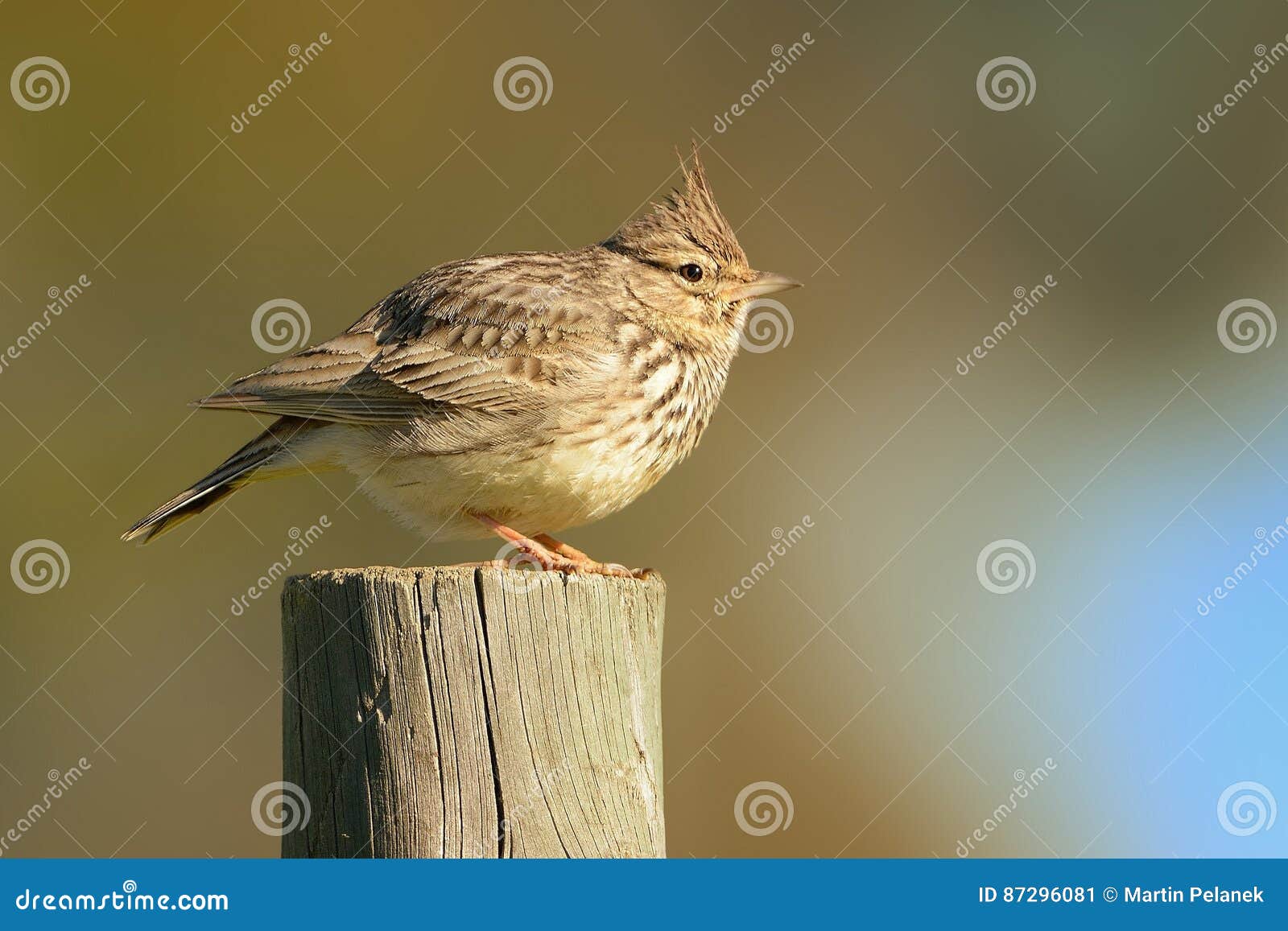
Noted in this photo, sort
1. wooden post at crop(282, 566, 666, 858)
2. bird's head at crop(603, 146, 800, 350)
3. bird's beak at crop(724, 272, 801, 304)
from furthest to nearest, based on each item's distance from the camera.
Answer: bird's beak at crop(724, 272, 801, 304), bird's head at crop(603, 146, 800, 350), wooden post at crop(282, 566, 666, 858)

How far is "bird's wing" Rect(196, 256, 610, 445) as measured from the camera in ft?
23.3

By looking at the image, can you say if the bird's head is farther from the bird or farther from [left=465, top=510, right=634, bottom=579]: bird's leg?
[left=465, top=510, right=634, bottom=579]: bird's leg

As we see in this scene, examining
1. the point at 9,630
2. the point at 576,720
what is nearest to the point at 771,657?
the point at 9,630

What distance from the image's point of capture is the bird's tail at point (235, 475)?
23.6 feet

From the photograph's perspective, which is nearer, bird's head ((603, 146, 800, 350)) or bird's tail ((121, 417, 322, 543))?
bird's tail ((121, 417, 322, 543))

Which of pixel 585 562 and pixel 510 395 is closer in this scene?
pixel 510 395

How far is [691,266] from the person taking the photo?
793 centimetres

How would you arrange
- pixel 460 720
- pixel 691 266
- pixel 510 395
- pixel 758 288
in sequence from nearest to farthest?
1. pixel 460 720
2. pixel 510 395
3. pixel 691 266
4. pixel 758 288

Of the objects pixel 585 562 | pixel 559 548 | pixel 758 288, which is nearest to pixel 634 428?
pixel 585 562

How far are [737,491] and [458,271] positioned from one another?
20.3ft

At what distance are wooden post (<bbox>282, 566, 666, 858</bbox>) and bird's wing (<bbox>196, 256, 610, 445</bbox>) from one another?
6.72 ft

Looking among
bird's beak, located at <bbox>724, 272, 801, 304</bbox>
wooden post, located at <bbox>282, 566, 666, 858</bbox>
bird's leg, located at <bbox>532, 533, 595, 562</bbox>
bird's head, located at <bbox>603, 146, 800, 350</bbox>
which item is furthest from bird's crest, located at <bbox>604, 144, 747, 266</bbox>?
wooden post, located at <bbox>282, 566, 666, 858</bbox>

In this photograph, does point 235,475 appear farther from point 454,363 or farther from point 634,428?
point 634,428

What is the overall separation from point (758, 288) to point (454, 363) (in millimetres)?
1834
